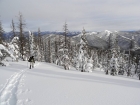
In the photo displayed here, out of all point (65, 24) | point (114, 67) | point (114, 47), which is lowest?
point (114, 67)

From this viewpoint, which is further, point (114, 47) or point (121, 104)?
point (114, 47)

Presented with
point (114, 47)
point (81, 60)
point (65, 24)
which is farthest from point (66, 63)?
point (114, 47)

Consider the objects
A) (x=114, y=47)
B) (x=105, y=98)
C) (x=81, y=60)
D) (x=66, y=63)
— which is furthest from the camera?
(x=114, y=47)

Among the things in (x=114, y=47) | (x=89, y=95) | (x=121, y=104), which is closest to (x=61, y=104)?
(x=89, y=95)

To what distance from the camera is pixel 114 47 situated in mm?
36031

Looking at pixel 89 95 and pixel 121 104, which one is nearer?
pixel 121 104

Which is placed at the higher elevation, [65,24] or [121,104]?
[65,24]

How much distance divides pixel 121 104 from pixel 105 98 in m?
0.95

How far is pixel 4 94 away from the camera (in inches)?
305

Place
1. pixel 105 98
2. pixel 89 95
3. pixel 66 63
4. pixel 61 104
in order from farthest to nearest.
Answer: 1. pixel 66 63
2. pixel 89 95
3. pixel 105 98
4. pixel 61 104

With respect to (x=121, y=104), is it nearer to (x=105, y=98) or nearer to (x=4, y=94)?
(x=105, y=98)

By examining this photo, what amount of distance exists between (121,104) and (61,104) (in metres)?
2.91

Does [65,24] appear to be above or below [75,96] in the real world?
above

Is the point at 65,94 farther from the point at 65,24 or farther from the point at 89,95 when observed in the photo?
the point at 65,24
